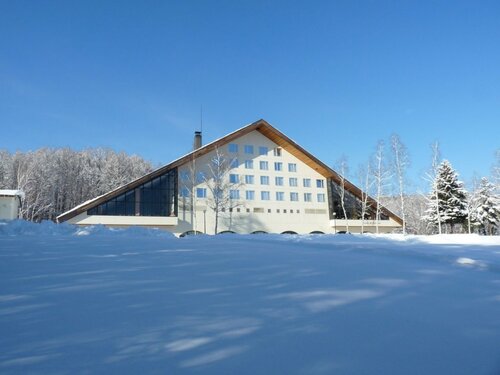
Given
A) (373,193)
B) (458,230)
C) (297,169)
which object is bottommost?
(458,230)

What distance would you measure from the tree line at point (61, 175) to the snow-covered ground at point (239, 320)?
41.5 metres

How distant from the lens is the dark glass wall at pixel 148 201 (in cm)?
2877

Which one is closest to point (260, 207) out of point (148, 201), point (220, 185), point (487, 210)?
point (220, 185)

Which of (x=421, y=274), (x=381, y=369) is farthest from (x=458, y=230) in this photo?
(x=381, y=369)

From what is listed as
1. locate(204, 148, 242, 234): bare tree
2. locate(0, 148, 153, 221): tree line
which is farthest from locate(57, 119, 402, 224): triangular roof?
locate(0, 148, 153, 221): tree line

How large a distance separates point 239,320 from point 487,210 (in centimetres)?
4648

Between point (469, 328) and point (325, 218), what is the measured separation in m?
34.1

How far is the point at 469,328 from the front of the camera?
Result: 296cm

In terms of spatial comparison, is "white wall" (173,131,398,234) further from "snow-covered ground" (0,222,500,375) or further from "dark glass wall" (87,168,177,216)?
"snow-covered ground" (0,222,500,375)

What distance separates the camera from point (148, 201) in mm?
30188

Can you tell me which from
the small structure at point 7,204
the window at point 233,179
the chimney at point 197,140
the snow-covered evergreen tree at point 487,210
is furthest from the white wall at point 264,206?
the small structure at point 7,204

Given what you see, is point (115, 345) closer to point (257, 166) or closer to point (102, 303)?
point (102, 303)

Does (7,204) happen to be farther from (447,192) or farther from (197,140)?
(447,192)

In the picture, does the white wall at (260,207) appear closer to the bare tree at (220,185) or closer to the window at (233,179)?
the bare tree at (220,185)
